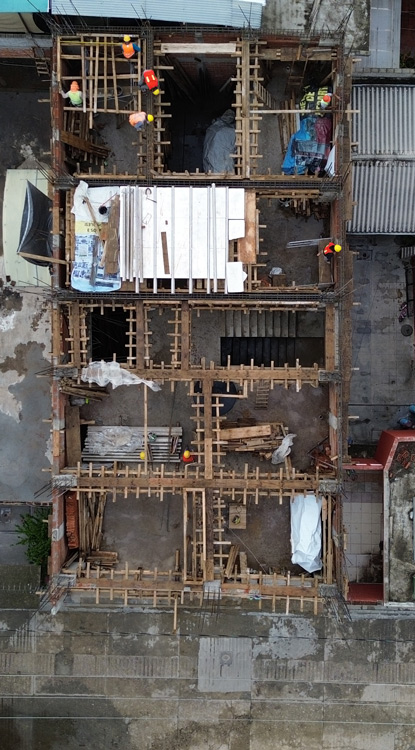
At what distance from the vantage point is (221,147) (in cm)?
1489

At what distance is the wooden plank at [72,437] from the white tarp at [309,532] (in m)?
6.87

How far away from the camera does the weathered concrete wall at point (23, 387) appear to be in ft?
53.0

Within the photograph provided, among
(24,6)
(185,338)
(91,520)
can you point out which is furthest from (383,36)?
(91,520)

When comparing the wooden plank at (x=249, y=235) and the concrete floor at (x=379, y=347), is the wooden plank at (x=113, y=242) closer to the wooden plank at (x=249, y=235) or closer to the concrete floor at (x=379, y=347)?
the wooden plank at (x=249, y=235)

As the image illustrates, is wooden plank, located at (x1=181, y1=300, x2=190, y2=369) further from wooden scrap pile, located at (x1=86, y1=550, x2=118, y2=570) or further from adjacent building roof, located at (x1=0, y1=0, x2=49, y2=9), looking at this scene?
adjacent building roof, located at (x1=0, y1=0, x2=49, y2=9)

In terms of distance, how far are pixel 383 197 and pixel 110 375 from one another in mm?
10654

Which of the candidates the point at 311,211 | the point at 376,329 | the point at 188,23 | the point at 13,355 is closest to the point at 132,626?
the point at 13,355

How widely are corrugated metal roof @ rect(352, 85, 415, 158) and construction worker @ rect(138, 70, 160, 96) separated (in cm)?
643

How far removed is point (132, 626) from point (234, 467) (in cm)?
769

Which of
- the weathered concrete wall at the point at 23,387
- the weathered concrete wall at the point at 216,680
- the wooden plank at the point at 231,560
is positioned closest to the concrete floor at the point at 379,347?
the wooden plank at the point at 231,560

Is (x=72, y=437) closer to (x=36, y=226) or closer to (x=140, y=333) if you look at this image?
(x=140, y=333)

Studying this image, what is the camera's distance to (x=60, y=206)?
1351 centimetres

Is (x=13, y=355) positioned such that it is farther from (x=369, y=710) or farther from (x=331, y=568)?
(x=369, y=710)

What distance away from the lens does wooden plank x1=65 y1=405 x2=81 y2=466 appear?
14141 millimetres
